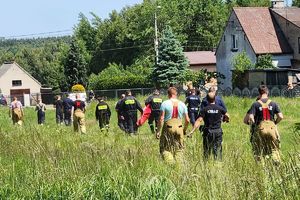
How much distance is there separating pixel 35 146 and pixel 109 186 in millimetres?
3706

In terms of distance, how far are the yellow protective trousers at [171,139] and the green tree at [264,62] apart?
3854 cm

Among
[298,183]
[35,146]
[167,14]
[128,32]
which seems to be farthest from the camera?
[128,32]

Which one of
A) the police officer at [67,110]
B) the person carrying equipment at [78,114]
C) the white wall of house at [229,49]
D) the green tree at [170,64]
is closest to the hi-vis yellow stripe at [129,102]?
the person carrying equipment at [78,114]

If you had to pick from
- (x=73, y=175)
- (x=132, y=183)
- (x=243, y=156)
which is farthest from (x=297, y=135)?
(x=73, y=175)

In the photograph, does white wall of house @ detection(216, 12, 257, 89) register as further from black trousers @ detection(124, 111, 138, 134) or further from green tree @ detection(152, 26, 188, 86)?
black trousers @ detection(124, 111, 138, 134)

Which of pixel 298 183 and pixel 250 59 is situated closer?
pixel 298 183

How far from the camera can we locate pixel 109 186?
7977mm

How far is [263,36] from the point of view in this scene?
5381cm

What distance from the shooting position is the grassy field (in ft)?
22.0

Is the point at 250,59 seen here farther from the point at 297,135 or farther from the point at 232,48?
the point at 297,135

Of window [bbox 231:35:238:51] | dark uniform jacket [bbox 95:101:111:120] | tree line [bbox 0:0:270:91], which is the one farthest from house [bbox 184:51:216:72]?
dark uniform jacket [bbox 95:101:111:120]

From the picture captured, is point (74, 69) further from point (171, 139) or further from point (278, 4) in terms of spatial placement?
point (171, 139)

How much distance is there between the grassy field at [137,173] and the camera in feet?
22.0

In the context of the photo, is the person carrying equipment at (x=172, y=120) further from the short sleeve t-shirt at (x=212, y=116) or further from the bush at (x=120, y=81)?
the bush at (x=120, y=81)
